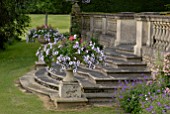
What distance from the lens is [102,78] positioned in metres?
12.3

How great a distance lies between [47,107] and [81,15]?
13.8 m

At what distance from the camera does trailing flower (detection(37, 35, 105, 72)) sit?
10.9 m

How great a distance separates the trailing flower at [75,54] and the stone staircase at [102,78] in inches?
39.0

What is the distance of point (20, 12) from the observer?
91.7ft

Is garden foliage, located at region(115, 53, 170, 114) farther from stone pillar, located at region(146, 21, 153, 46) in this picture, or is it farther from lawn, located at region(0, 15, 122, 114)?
stone pillar, located at region(146, 21, 153, 46)

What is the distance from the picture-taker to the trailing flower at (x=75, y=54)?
1086 cm

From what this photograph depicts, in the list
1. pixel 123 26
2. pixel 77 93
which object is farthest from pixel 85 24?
pixel 77 93

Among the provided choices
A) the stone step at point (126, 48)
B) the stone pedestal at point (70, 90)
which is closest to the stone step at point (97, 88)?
the stone pedestal at point (70, 90)

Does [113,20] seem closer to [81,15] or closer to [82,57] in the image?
[81,15]

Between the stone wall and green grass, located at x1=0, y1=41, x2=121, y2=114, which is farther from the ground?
the stone wall

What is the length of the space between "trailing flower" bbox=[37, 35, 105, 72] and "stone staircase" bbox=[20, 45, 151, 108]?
0.99m

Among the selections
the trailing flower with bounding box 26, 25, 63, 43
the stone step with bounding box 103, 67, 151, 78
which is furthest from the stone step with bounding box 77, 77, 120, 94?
the trailing flower with bounding box 26, 25, 63, 43

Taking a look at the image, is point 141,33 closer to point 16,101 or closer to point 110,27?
point 16,101

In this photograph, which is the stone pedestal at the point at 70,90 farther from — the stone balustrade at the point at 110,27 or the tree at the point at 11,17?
the tree at the point at 11,17
